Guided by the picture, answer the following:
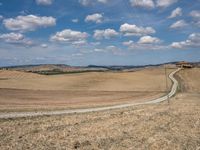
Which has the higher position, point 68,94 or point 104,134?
point 104,134

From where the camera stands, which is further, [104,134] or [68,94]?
[68,94]

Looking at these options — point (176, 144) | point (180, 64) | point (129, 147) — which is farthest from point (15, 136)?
point (180, 64)

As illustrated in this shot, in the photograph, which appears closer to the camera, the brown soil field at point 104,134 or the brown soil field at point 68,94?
the brown soil field at point 104,134

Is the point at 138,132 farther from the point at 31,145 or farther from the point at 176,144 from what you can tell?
the point at 31,145

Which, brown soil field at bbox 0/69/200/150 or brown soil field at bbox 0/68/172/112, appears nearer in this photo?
brown soil field at bbox 0/69/200/150

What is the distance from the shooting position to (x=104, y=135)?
719 inches

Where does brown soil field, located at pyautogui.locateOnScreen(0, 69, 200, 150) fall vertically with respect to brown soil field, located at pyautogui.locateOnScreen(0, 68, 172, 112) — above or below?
above

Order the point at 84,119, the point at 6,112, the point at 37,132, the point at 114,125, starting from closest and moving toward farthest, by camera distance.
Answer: the point at 37,132 → the point at 114,125 → the point at 84,119 → the point at 6,112

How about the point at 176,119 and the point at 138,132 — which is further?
the point at 176,119

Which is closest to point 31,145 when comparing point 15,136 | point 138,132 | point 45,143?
point 45,143

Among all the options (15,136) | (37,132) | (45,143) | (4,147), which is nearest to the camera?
(4,147)

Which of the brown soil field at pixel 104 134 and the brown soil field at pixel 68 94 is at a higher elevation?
the brown soil field at pixel 104 134

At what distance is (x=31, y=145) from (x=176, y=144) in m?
7.38

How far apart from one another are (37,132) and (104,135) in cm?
398
